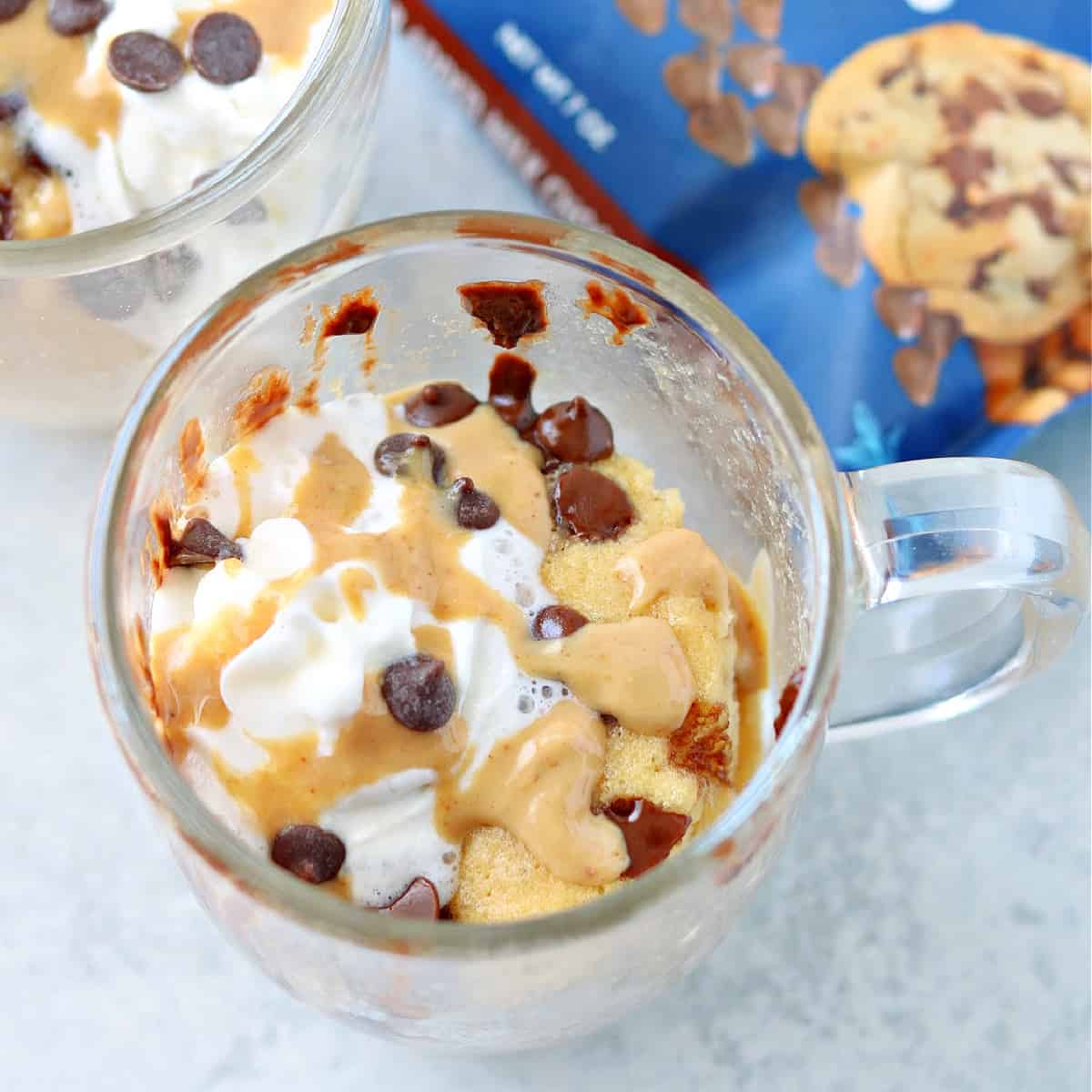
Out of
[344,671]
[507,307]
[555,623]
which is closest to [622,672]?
[555,623]

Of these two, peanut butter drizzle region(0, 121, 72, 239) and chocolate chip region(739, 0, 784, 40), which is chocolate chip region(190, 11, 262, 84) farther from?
→ chocolate chip region(739, 0, 784, 40)

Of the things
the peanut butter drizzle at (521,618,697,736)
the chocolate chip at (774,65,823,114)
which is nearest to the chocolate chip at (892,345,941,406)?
the chocolate chip at (774,65,823,114)

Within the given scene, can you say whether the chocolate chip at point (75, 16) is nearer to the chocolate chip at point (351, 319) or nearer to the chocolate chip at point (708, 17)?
the chocolate chip at point (351, 319)

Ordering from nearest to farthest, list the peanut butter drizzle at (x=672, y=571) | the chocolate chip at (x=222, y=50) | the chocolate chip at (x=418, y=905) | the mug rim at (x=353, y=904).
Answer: the mug rim at (x=353, y=904)
the chocolate chip at (x=418, y=905)
the peanut butter drizzle at (x=672, y=571)
the chocolate chip at (x=222, y=50)

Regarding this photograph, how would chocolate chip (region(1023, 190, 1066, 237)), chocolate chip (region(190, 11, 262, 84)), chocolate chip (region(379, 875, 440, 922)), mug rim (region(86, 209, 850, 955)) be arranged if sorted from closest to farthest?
mug rim (region(86, 209, 850, 955)), chocolate chip (region(379, 875, 440, 922)), chocolate chip (region(190, 11, 262, 84)), chocolate chip (region(1023, 190, 1066, 237))

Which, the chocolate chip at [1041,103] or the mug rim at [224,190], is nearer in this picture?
the mug rim at [224,190]

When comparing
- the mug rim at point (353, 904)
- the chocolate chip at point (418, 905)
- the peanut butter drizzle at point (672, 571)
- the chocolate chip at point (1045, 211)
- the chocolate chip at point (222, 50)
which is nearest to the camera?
the mug rim at point (353, 904)

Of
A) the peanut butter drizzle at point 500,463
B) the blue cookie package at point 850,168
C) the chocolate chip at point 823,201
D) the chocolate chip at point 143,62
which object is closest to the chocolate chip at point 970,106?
the blue cookie package at point 850,168

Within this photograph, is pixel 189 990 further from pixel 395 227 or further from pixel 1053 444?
pixel 1053 444
